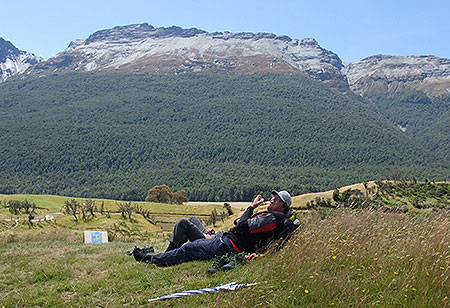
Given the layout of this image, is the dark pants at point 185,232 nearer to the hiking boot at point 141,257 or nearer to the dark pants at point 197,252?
the dark pants at point 197,252

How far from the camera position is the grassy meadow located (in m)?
3.80

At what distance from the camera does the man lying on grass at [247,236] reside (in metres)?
5.73

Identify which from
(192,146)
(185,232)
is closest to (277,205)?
(185,232)

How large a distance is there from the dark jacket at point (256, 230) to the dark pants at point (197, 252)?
17 cm

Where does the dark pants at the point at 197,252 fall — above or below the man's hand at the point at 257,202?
below

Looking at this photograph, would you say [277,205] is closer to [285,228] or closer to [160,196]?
[285,228]

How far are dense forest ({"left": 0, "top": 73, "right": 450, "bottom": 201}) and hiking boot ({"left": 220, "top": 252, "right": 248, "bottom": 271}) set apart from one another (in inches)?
3488

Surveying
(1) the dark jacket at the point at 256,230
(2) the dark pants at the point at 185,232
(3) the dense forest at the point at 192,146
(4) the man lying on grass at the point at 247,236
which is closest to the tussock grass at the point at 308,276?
(4) the man lying on grass at the point at 247,236

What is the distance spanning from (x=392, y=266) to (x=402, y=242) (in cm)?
61

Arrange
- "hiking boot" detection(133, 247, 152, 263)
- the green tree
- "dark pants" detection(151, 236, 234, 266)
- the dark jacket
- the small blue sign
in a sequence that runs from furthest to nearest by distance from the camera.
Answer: the green tree < the small blue sign < "hiking boot" detection(133, 247, 152, 263) < "dark pants" detection(151, 236, 234, 266) < the dark jacket

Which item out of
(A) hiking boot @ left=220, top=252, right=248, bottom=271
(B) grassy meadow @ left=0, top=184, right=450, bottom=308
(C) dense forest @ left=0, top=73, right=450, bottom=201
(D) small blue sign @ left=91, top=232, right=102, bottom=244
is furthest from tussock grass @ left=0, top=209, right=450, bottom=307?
(C) dense forest @ left=0, top=73, right=450, bottom=201

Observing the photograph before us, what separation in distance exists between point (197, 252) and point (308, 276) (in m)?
2.39

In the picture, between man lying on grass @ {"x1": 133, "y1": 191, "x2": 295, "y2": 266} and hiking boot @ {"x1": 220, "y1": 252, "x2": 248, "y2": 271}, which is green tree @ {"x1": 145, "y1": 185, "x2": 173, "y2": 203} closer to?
man lying on grass @ {"x1": 133, "y1": 191, "x2": 295, "y2": 266}

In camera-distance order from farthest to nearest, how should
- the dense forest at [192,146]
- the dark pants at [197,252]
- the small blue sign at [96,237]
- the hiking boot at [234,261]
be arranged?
the dense forest at [192,146]
the small blue sign at [96,237]
the dark pants at [197,252]
the hiking boot at [234,261]
